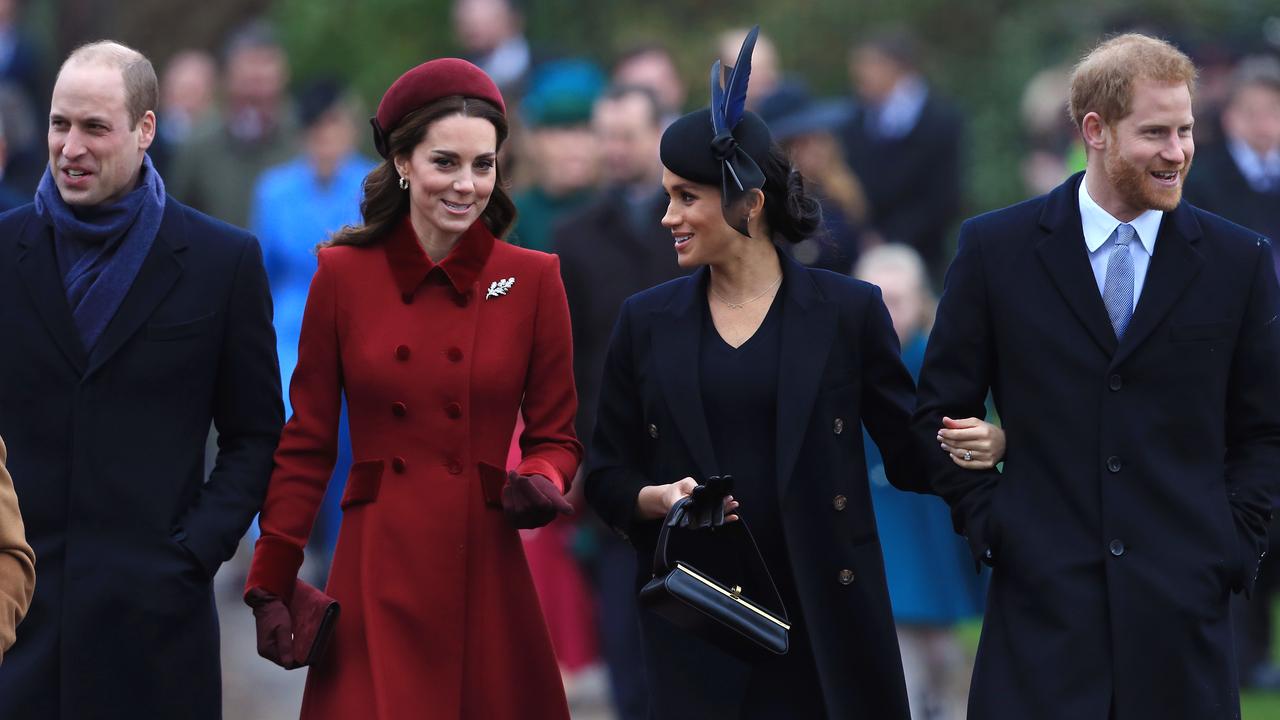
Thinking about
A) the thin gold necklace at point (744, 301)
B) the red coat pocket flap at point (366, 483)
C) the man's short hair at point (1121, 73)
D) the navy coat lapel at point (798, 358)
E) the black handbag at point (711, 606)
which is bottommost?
the black handbag at point (711, 606)

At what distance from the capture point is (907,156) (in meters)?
14.6

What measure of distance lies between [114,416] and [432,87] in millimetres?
1212

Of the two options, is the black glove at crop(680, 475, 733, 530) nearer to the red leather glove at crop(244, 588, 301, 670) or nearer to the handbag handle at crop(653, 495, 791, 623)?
the handbag handle at crop(653, 495, 791, 623)

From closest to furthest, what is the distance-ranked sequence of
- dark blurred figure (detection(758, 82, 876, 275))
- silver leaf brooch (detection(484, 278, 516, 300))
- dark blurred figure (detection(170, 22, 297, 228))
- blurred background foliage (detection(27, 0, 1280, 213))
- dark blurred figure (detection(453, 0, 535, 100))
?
silver leaf brooch (detection(484, 278, 516, 300)) → dark blurred figure (detection(758, 82, 876, 275)) → dark blurred figure (detection(453, 0, 535, 100)) → dark blurred figure (detection(170, 22, 297, 228)) → blurred background foliage (detection(27, 0, 1280, 213))

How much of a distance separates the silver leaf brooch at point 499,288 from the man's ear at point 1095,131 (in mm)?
1594

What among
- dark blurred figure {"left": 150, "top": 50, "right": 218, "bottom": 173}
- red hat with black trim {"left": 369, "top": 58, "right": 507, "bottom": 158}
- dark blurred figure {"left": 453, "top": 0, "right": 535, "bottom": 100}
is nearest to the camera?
red hat with black trim {"left": 369, "top": 58, "right": 507, "bottom": 158}

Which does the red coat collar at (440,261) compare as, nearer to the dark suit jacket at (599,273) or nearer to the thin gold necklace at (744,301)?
the thin gold necklace at (744,301)

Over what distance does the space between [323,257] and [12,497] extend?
1392 mm

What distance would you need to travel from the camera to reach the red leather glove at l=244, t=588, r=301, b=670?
607 centimetres

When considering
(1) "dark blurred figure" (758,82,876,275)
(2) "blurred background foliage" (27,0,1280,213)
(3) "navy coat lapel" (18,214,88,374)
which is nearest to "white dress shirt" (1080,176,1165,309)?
(3) "navy coat lapel" (18,214,88,374)

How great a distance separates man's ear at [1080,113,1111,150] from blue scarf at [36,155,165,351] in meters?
2.49

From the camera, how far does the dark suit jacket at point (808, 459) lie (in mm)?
6152

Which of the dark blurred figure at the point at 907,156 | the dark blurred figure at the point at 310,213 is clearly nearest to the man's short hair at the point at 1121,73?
the dark blurred figure at the point at 310,213

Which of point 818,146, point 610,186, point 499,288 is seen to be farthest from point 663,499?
point 818,146
